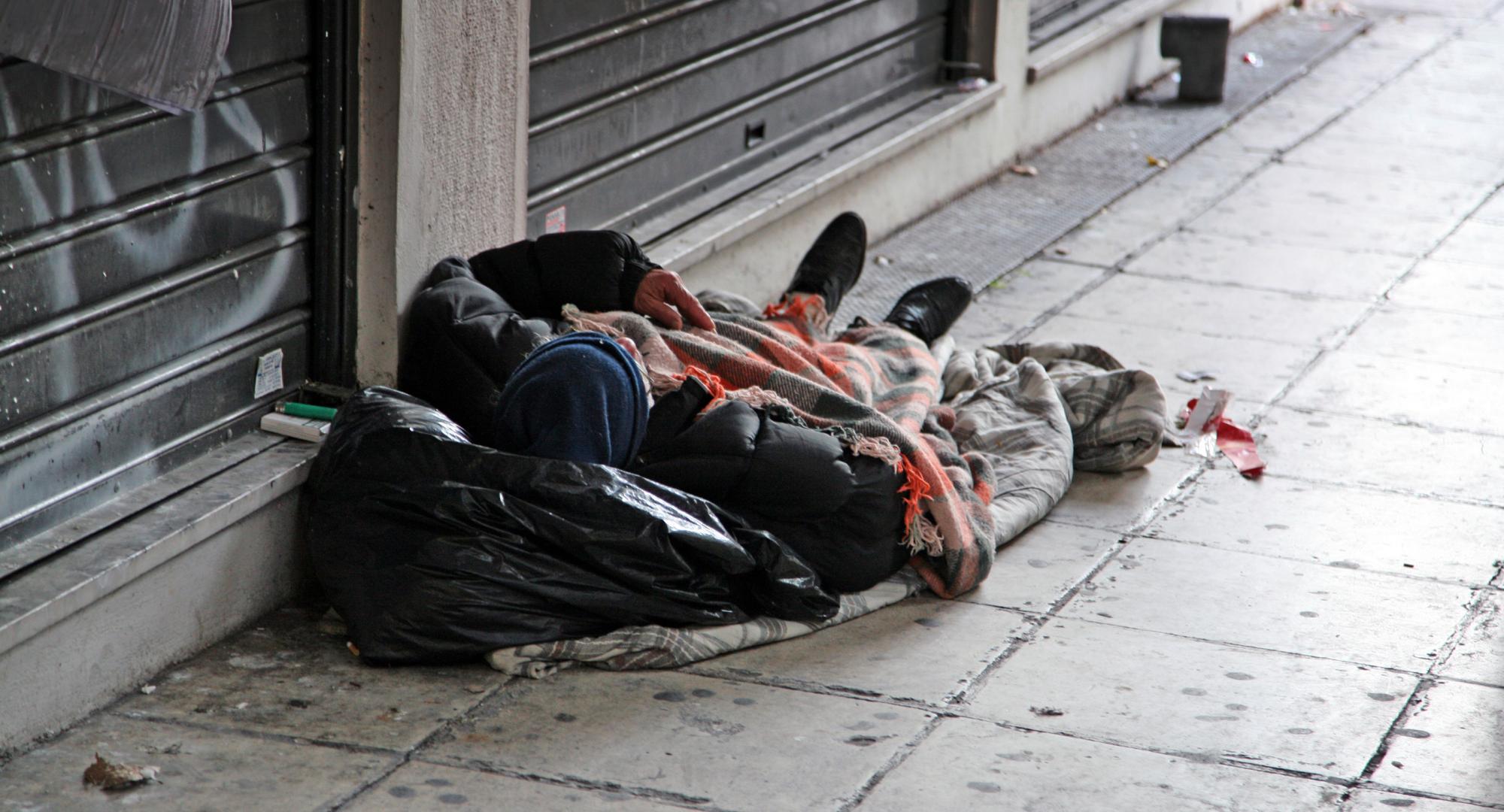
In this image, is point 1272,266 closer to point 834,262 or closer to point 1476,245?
point 1476,245

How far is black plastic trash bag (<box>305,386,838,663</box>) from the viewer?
140 inches

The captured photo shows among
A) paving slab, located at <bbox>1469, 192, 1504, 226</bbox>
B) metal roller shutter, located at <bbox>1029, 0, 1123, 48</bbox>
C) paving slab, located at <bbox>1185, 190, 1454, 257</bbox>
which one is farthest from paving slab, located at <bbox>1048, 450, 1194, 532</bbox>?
metal roller shutter, located at <bbox>1029, 0, 1123, 48</bbox>

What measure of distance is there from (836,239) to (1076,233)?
2136mm

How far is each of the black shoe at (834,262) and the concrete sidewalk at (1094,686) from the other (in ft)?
3.27

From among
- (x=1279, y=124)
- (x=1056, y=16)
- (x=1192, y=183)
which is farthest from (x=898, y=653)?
(x=1279, y=124)

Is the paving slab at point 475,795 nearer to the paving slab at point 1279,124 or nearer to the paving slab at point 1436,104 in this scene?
the paving slab at point 1279,124

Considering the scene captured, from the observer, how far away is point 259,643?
3768 millimetres

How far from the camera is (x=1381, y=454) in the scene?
197 inches

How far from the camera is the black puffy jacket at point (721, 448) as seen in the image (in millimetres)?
3887

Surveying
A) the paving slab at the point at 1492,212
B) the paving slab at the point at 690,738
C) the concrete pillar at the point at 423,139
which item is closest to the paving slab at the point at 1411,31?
the paving slab at the point at 1492,212

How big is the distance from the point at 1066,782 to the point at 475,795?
1081 millimetres

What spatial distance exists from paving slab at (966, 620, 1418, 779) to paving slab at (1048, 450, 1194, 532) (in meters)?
0.69

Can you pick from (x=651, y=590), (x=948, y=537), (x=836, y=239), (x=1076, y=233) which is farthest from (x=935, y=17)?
(x=651, y=590)

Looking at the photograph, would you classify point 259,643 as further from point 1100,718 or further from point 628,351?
point 1100,718
